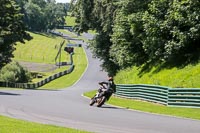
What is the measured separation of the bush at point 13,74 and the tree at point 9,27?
10.4 meters

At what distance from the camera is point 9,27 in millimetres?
64688

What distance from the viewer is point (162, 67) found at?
3506 centimetres

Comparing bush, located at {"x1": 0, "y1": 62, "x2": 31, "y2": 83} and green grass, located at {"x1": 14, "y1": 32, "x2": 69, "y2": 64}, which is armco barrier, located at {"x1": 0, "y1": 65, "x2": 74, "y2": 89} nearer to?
bush, located at {"x1": 0, "y1": 62, "x2": 31, "y2": 83}

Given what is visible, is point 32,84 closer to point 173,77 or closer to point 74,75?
point 74,75

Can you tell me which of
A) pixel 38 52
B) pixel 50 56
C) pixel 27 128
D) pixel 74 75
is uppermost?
pixel 27 128

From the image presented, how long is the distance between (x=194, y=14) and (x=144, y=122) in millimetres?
15472

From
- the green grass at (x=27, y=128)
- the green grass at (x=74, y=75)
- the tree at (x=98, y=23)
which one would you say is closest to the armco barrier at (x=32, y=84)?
the green grass at (x=74, y=75)

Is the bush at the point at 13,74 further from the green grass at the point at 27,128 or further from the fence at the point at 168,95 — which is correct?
the green grass at the point at 27,128

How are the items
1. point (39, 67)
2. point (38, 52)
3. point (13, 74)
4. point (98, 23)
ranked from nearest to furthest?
point (98, 23) → point (13, 74) → point (39, 67) → point (38, 52)

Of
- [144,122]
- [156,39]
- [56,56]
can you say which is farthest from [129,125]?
[56,56]

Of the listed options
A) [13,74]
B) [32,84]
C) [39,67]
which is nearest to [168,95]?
[32,84]

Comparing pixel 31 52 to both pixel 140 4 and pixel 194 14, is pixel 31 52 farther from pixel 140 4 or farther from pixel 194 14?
pixel 194 14

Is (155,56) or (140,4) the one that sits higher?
(140,4)

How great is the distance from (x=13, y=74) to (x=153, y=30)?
48.6m
